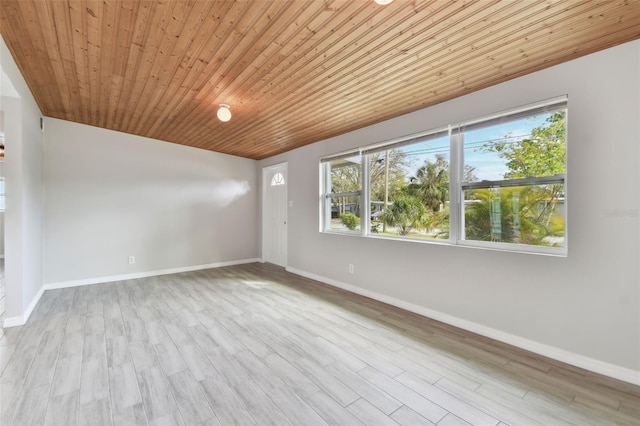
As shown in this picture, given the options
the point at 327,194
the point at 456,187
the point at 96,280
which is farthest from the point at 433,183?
the point at 96,280

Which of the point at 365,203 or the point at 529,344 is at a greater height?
the point at 365,203

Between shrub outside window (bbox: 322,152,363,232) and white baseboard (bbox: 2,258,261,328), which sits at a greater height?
shrub outside window (bbox: 322,152,363,232)

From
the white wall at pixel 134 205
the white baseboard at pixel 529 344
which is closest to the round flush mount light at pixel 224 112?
the white wall at pixel 134 205

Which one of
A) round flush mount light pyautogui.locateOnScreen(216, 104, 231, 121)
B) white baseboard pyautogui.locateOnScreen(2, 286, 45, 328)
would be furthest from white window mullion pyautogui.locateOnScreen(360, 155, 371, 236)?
white baseboard pyautogui.locateOnScreen(2, 286, 45, 328)

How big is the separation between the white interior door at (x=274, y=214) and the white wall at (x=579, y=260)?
3.36 m

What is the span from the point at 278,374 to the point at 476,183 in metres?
2.62

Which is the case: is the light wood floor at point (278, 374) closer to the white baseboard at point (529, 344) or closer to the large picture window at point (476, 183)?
the white baseboard at point (529, 344)

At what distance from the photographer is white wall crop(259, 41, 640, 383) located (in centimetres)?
193

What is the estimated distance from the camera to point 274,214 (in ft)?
19.4

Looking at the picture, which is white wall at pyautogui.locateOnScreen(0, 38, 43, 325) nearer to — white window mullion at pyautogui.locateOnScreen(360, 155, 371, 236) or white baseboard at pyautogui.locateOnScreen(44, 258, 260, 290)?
white baseboard at pyautogui.locateOnScreen(44, 258, 260, 290)

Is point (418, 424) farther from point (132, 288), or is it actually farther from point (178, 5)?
point (132, 288)

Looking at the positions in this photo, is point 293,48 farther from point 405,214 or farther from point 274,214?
A: point 274,214

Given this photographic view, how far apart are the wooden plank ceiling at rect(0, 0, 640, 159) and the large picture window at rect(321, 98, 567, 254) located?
1.54 feet

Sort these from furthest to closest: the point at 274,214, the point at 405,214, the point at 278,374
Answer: the point at 274,214
the point at 405,214
the point at 278,374
